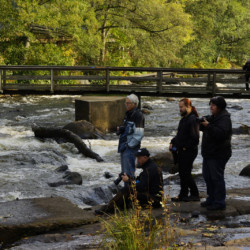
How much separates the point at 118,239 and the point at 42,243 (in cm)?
179

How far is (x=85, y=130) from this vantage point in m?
16.4

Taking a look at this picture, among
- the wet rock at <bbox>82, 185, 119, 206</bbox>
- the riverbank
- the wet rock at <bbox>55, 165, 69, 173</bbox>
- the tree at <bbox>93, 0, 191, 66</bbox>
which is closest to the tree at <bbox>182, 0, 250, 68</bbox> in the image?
the tree at <bbox>93, 0, 191, 66</bbox>

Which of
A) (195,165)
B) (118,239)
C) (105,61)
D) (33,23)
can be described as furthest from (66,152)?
(105,61)

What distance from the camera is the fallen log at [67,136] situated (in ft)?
44.1

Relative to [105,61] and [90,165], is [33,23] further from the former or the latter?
[90,165]

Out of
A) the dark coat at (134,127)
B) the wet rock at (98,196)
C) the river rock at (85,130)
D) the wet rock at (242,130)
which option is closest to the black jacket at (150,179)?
the dark coat at (134,127)

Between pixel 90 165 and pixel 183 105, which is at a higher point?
pixel 183 105

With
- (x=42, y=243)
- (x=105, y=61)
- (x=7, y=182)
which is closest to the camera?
(x=42, y=243)

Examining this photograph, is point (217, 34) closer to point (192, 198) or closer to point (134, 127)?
point (192, 198)

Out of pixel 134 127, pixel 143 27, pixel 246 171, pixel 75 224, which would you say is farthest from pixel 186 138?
pixel 143 27

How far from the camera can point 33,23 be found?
1120 inches

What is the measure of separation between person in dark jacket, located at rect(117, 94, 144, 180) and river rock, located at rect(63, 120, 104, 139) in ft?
27.6

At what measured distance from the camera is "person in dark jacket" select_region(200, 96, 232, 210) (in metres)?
6.86

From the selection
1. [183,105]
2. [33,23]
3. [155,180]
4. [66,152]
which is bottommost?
[66,152]
